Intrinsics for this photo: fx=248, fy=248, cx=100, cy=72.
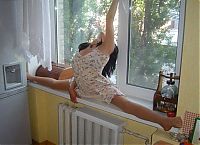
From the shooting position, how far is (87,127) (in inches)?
76.1

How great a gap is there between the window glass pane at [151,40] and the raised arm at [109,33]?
0.18m

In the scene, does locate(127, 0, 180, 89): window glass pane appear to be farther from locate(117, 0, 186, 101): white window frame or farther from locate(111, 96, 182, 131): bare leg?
locate(111, 96, 182, 131): bare leg

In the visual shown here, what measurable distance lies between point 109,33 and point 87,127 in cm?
74

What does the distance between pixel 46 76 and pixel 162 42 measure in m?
1.13

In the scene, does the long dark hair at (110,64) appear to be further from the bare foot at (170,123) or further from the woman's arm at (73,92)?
the bare foot at (170,123)

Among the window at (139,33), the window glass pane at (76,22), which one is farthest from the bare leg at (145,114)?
the window glass pane at (76,22)

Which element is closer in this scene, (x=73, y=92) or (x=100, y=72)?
(x=100, y=72)

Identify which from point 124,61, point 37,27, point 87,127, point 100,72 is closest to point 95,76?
point 100,72

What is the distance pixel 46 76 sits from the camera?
2.33 metres

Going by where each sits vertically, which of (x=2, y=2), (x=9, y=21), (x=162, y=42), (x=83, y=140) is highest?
(x=2, y=2)

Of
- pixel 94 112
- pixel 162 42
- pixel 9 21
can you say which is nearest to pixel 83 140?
pixel 94 112

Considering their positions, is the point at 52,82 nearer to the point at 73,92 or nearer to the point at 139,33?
the point at 73,92

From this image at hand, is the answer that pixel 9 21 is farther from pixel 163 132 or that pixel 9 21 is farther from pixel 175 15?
pixel 163 132

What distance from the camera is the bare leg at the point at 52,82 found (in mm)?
2086
